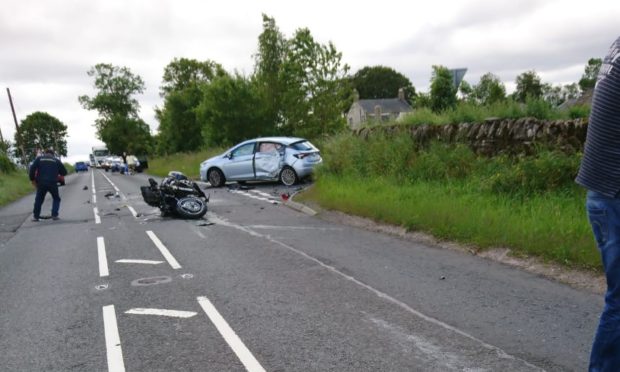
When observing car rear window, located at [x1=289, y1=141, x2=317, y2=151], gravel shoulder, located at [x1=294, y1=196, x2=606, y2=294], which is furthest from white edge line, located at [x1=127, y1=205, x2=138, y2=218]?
gravel shoulder, located at [x1=294, y1=196, x2=606, y2=294]

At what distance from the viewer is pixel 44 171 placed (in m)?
13.3

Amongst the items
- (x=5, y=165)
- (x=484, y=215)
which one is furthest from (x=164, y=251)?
(x=5, y=165)

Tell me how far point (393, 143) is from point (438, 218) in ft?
15.0

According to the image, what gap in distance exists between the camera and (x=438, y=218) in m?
8.44

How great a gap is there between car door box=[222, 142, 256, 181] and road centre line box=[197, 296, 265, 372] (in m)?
12.9

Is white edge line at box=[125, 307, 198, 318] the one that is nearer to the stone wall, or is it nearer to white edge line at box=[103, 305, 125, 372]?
white edge line at box=[103, 305, 125, 372]

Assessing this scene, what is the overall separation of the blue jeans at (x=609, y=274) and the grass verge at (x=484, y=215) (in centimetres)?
350

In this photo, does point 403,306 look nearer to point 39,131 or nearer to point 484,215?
point 484,215

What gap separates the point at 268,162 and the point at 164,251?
380 inches

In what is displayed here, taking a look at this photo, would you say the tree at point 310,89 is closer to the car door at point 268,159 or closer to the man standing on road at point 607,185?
the car door at point 268,159

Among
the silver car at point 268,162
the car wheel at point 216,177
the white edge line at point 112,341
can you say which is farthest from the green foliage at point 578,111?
the car wheel at point 216,177

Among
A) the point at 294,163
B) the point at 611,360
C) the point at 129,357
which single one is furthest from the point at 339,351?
the point at 294,163

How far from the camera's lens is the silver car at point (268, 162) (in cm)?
1708

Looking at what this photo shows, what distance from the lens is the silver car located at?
56.0ft
